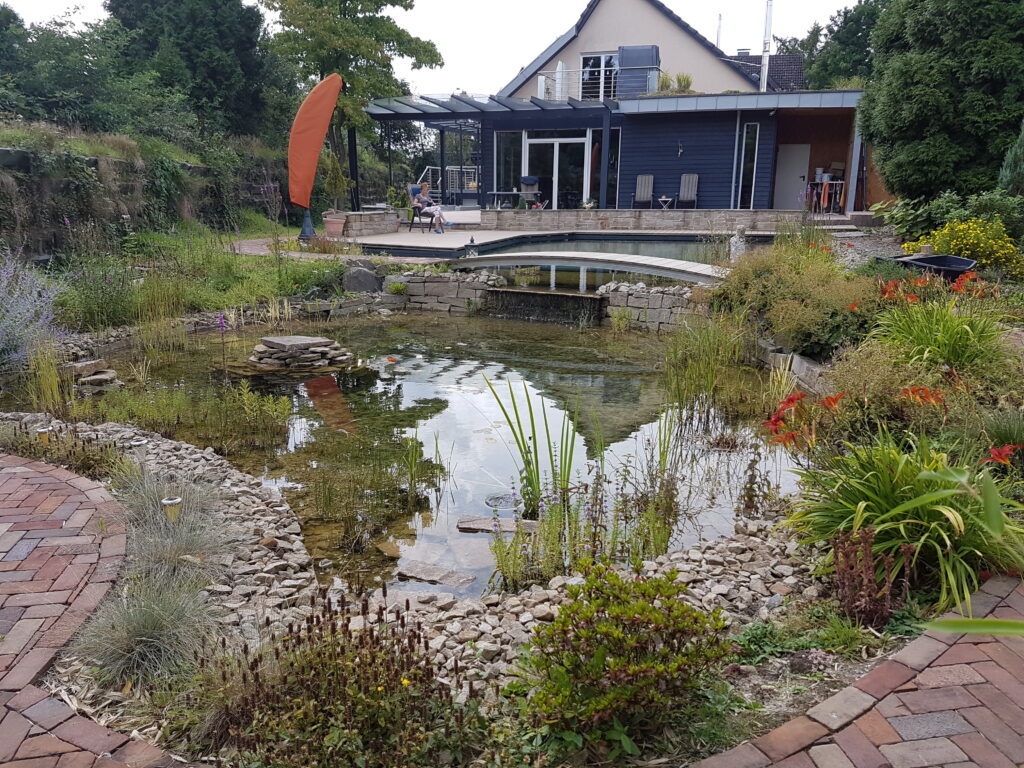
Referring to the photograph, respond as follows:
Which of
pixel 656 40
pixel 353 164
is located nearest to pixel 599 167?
pixel 656 40

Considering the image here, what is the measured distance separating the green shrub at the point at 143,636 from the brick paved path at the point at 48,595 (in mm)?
135

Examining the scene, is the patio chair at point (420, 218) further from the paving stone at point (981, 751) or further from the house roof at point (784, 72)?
the paving stone at point (981, 751)

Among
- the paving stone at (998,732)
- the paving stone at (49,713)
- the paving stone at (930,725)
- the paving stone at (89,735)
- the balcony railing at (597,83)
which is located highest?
the balcony railing at (597,83)

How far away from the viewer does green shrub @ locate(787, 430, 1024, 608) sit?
2.74 m

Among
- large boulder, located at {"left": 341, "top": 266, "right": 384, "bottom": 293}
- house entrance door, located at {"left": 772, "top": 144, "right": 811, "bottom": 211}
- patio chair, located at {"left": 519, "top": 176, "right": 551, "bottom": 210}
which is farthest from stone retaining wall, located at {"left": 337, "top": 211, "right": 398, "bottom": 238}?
house entrance door, located at {"left": 772, "top": 144, "right": 811, "bottom": 211}

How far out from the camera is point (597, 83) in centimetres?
2305

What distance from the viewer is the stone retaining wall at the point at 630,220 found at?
16891mm

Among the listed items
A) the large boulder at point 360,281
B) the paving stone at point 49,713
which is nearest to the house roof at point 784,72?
the large boulder at point 360,281

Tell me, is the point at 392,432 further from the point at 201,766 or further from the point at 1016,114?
the point at 1016,114

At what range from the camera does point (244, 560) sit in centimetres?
355

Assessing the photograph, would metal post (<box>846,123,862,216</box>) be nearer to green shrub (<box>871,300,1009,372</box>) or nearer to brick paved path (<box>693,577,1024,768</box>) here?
green shrub (<box>871,300,1009,372</box>)

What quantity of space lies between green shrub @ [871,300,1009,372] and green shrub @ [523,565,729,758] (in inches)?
136

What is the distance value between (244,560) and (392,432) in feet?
7.30

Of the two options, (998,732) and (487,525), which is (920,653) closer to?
(998,732)
